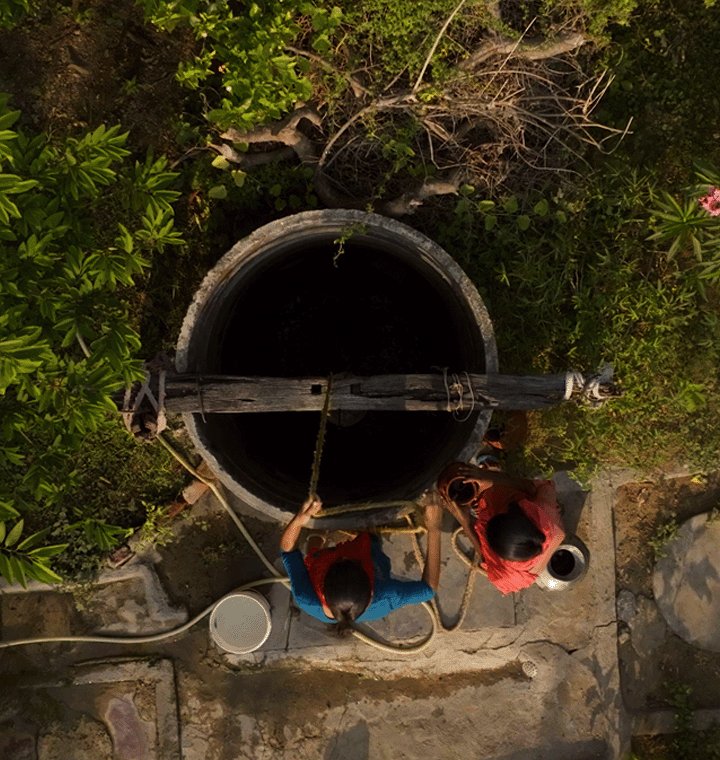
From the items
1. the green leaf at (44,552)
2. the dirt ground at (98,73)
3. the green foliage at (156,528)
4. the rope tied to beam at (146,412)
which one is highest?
the dirt ground at (98,73)

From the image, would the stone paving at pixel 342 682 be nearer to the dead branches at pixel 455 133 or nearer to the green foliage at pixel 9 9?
the dead branches at pixel 455 133

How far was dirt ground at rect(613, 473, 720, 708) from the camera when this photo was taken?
3.95 metres

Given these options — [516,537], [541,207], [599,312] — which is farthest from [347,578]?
[541,207]

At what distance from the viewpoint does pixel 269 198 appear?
146 inches

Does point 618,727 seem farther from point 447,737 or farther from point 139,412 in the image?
point 139,412

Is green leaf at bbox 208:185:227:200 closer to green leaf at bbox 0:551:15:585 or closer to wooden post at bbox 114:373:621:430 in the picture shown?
wooden post at bbox 114:373:621:430

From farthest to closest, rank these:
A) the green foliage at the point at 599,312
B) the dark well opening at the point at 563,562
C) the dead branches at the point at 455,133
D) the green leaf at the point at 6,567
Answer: the dark well opening at the point at 563,562 → the green foliage at the point at 599,312 → the dead branches at the point at 455,133 → the green leaf at the point at 6,567

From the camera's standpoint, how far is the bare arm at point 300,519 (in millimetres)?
2711

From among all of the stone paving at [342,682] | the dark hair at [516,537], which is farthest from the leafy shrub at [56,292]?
the dark hair at [516,537]

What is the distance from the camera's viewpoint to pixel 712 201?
3369 mm

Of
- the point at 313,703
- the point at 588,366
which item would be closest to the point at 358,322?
the point at 588,366

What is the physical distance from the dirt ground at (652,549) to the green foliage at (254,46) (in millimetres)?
3231

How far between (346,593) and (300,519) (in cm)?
42

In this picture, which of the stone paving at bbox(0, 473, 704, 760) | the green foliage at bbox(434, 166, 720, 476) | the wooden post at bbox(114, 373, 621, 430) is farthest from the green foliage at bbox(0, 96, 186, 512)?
the green foliage at bbox(434, 166, 720, 476)
